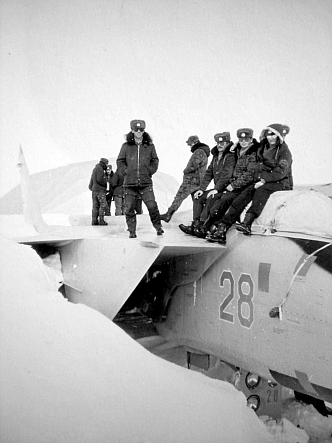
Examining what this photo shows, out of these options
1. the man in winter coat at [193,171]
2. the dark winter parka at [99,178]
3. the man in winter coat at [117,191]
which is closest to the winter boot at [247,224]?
the man in winter coat at [193,171]

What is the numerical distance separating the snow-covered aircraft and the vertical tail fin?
974mm

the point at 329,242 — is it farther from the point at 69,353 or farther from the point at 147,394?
the point at 69,353

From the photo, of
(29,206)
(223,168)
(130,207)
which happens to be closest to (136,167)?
(130,207)

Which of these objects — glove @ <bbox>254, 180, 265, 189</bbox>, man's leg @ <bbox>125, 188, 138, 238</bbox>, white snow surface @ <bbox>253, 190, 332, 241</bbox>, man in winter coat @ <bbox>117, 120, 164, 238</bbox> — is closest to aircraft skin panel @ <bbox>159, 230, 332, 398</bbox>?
white snow surface @ <bbox>253, 190, 332, 241</bbox>

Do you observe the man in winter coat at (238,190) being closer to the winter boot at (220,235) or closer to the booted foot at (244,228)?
the winter boot at (220,235)

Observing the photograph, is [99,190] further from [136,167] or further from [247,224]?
[247,224]

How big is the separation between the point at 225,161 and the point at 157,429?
3.87 metres

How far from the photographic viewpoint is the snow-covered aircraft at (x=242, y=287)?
3.77 meters

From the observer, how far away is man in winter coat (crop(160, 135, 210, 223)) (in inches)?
271

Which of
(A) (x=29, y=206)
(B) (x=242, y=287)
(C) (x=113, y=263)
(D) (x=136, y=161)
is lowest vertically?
(B) (x=242, y=287)

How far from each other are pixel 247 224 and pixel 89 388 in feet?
8.82

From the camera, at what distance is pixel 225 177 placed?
17.9 ft

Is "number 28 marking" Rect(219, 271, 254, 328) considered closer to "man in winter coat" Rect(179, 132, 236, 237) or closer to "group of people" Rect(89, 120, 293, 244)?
"group of people" Rect(89, 120, 293, 244)

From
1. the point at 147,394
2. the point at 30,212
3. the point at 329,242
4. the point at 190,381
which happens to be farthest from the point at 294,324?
the point at 30,212
